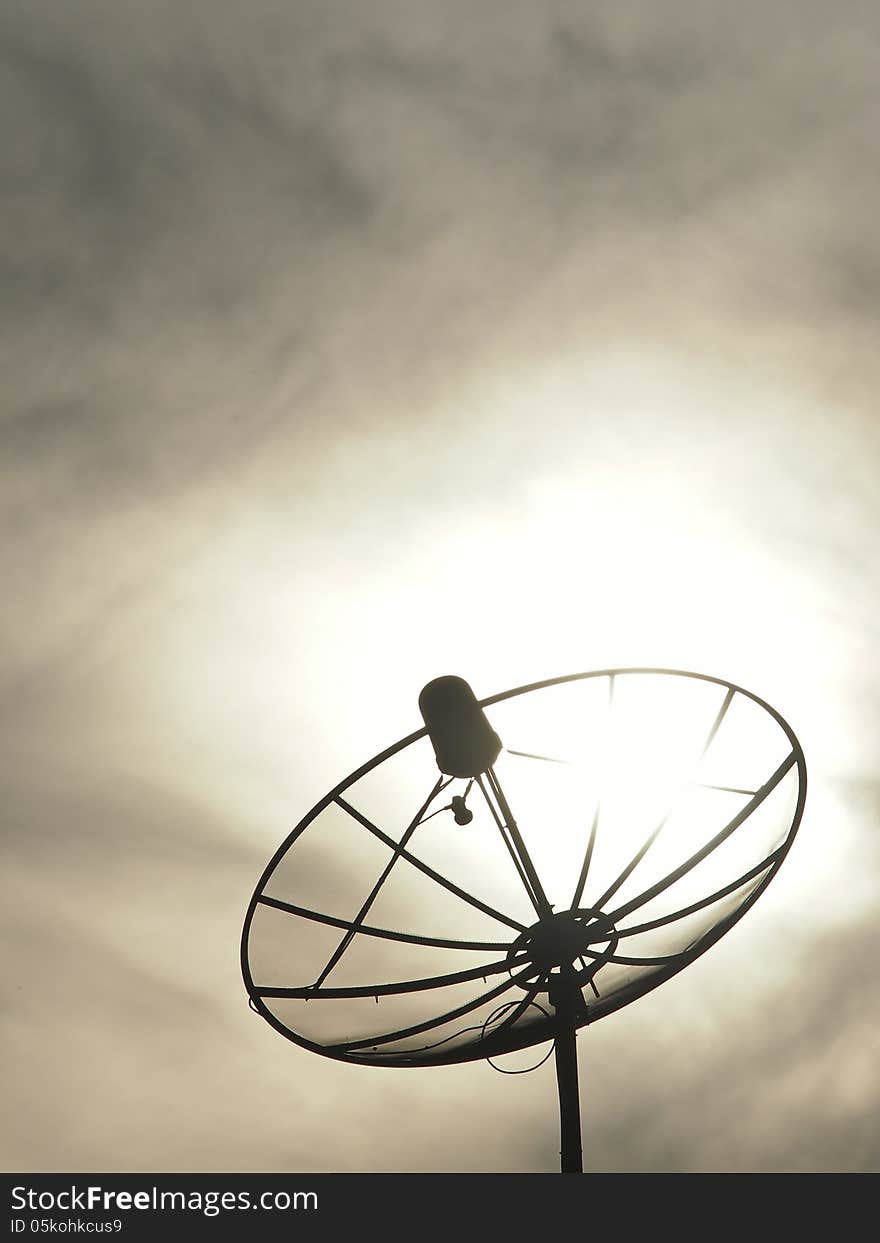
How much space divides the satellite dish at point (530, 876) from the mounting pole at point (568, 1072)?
0.02m

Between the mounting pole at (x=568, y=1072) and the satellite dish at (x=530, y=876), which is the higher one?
the satellite dish at (x=530, y=876)

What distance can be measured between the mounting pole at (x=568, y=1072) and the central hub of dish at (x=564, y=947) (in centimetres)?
30

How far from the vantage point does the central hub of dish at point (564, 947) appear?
1531cm

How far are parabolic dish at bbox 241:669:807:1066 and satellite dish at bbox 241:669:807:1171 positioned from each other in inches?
1.2

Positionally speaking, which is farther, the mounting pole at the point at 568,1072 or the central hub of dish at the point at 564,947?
the central hub of dish at the point at 564,947

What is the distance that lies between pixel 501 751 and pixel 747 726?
11.7ft

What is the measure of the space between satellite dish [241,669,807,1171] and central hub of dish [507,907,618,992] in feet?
0.08

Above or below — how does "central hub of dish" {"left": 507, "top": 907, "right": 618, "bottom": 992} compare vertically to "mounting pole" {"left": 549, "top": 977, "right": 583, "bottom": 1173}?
above

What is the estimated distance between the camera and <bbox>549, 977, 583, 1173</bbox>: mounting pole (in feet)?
45.5

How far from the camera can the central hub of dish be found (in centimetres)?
1531

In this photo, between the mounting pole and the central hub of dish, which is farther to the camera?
the central hub of dish

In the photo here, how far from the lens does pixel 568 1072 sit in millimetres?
14320
